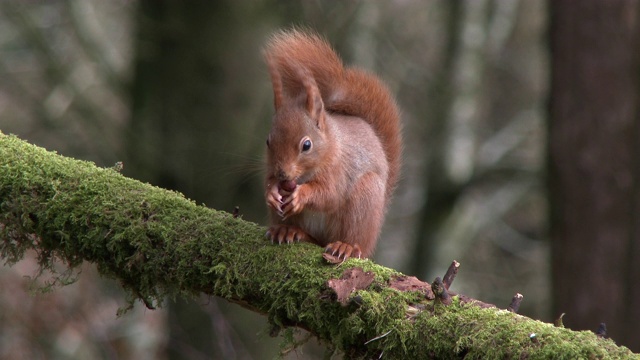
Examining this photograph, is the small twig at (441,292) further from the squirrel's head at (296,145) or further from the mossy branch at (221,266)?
the squirrel's head at (296,145)

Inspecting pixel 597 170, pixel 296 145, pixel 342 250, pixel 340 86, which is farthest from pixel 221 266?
pixel 597 170

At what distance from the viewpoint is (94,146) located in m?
6.44

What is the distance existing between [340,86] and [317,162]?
0.55m

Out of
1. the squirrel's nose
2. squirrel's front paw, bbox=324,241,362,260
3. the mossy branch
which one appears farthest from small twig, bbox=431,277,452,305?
the squirrel's nose

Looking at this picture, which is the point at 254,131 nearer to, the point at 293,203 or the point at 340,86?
the point at 340,86

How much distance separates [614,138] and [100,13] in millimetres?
5134

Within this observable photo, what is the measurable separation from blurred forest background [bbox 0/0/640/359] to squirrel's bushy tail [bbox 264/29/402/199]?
408 mm

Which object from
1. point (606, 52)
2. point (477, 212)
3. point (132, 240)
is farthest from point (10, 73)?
point (132, 240)

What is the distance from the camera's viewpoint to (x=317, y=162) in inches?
116

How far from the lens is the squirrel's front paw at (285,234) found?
2391mm

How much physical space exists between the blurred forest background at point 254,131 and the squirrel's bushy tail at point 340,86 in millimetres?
408

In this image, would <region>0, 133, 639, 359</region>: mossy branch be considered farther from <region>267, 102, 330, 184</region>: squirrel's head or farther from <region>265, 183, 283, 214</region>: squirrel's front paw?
<region>267, 102, 330, 184</region>: squirrel's head

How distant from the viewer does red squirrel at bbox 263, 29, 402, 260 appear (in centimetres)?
281

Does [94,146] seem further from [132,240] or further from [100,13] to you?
[132,240]
